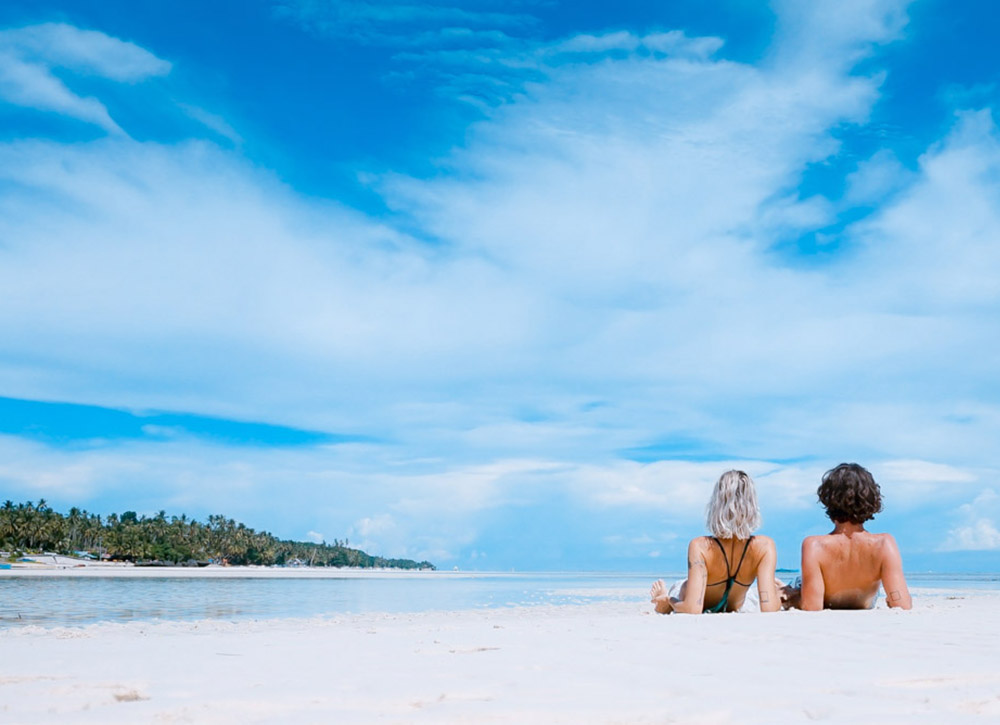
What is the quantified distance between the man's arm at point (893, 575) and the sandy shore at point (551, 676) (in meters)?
0.59

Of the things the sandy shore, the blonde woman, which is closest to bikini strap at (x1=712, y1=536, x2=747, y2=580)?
the blonde woman

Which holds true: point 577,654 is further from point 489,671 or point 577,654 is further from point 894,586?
point 894,586

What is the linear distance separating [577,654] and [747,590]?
3196mm

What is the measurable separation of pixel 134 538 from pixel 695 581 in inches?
4180

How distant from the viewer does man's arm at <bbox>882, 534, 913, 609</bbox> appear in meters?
7.20

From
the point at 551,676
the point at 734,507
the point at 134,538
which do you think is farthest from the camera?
the point at 134,538

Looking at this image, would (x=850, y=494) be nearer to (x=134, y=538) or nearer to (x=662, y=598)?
(x=662, y=598)

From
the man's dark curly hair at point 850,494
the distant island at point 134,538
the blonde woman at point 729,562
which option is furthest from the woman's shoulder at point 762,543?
the distant island at point 134,538

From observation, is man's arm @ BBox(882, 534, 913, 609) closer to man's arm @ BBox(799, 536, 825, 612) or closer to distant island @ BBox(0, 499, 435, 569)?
man's arm @ BBox(799, 536, 825, 612)

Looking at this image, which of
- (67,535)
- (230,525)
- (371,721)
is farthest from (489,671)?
(230,525)

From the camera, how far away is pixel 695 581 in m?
7.31

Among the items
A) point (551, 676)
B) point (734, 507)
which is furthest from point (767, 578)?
point (551, 676)

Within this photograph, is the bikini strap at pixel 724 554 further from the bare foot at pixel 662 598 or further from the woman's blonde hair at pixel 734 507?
the bare foot at pixel 662 598

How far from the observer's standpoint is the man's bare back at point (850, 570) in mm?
Result: 7219
